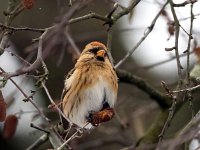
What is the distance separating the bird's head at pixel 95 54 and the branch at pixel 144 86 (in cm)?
19

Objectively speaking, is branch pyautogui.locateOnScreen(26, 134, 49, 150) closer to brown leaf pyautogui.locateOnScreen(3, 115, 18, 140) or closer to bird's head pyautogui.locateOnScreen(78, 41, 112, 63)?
brown leaf pyautogui.locateOnScreen(3, 115, 18, 140)

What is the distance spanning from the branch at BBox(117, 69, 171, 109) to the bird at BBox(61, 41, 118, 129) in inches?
7.0

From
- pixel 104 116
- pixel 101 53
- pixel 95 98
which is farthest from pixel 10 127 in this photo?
pixel 101 53

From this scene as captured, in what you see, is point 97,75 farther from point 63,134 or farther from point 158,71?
point 158,71

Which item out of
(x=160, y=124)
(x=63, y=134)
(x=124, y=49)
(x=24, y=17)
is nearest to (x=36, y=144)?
(x=63, y=134)

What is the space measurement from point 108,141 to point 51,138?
56.1 inches

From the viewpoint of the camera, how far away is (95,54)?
479 cm

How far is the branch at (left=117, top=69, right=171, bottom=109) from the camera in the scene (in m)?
4.90

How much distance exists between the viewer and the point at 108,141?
5449 millimetres

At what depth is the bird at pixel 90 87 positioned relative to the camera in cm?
459

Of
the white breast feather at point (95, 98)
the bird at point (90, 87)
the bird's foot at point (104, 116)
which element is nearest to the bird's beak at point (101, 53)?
the bird at point (90, 87)

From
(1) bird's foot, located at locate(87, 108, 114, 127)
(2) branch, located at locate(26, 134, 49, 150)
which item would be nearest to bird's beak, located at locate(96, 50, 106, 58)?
(2) branch, located at locate(26, 134, 49, 150)

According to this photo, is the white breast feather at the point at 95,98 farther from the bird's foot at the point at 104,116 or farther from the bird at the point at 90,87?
the bird's foot at the point at 104,116

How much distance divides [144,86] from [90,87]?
1.79ft
